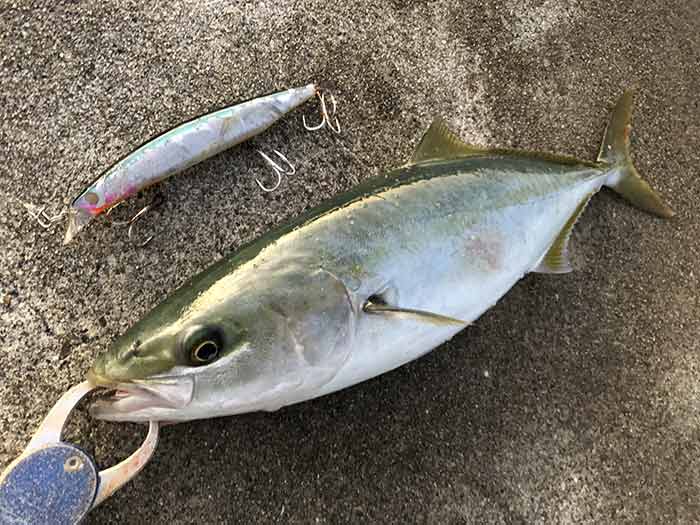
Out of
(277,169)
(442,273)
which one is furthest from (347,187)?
(442,273)

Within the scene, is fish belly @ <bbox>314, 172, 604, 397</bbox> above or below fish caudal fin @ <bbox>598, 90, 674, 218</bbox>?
above

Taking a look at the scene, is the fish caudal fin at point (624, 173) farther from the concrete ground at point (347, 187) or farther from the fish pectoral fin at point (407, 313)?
the fish pectoral fin at point (407, 313)

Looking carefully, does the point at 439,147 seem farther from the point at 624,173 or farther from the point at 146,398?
the point at 146,398

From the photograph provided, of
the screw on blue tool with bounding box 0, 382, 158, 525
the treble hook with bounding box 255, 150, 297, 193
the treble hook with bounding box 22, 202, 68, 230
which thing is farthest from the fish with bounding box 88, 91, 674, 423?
the treble hook with bounding box 22, 202, 68, 230

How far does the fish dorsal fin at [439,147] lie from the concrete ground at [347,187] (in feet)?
0.90

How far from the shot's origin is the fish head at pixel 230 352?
144 cm

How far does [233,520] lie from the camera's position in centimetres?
184

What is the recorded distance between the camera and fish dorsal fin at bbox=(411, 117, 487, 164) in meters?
2.03

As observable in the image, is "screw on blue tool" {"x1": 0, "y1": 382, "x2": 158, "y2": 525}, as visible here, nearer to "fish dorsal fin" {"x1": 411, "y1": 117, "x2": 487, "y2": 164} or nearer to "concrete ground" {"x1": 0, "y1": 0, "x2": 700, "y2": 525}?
"concrete ground" {"x1": 0, "y1": 0, "x2": 700, "y2": 525}

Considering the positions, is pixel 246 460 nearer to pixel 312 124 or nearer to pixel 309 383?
pixel 309 383

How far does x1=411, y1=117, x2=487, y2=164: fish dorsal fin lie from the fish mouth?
3.83 feet

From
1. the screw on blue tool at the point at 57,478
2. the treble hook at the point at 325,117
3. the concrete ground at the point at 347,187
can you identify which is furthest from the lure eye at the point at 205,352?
the treble hook at the point at 325,117

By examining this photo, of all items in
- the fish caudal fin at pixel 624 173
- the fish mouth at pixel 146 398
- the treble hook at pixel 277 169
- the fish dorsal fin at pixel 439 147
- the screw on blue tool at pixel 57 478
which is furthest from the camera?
the fish caudal fin at pixel 624 173

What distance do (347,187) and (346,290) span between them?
2.50 ft
